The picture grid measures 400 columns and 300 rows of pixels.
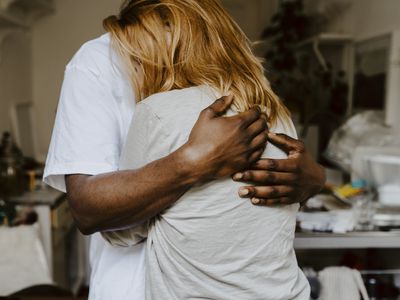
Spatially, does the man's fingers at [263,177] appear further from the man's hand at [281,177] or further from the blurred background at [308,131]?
the blurred background at [308,131]

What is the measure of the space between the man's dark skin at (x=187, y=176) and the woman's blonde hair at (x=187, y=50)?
5 centimetres

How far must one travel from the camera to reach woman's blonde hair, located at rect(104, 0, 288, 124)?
72 centimetres

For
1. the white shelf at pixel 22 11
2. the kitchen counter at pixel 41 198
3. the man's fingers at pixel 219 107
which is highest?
the white shelf at pixel 22 11

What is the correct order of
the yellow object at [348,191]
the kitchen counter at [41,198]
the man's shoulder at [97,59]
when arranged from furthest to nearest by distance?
the kitchen counter at [41,198], the yellow object at [348,191], the man's shoulder at [97,59]

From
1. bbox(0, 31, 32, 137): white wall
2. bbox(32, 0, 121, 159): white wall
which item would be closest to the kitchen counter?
bbox(0, 31, 32, 137): white wall

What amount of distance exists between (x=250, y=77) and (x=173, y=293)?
337mm

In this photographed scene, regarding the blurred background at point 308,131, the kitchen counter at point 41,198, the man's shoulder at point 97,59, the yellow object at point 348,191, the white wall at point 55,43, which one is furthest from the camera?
the white wall at point 55,43

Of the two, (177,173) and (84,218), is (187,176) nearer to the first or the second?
(177,173)

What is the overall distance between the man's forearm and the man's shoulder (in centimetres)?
18

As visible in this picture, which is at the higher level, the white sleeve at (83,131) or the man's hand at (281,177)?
the white sleeve at (83,131)

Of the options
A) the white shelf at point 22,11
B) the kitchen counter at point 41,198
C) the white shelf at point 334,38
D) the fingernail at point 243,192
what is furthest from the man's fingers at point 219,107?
the white shelf at point 334,38

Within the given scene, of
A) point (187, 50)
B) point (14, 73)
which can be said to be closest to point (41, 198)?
point (14, 73)

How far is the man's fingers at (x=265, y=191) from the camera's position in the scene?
687mm

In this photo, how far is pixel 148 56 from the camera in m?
0.73
